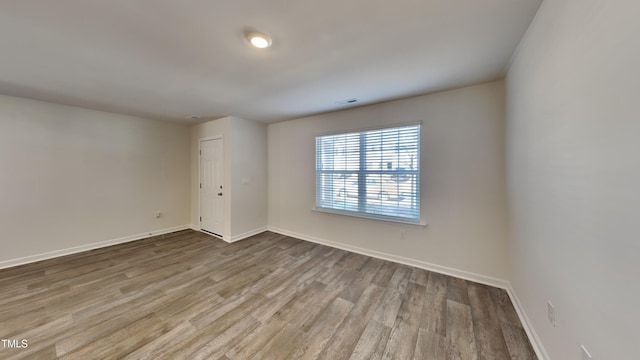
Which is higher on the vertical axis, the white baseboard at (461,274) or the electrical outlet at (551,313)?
the electrical outlet at (551,313)

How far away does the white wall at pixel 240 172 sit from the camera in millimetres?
3967

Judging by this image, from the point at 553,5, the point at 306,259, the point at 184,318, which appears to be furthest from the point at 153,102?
the point at 553,5

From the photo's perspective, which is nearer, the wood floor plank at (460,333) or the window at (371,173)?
the wood floor plank at (460,333)

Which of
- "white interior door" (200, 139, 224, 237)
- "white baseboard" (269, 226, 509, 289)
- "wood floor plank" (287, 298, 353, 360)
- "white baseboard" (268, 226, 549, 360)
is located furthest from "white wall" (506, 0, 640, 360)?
"white interior door" (200, 139, 224, 237)

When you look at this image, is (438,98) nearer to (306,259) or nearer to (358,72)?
(358,72)

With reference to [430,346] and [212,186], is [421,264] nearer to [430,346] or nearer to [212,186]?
[430,346]

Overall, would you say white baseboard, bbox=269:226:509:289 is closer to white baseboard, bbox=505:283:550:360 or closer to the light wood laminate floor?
the light wood laminate floor

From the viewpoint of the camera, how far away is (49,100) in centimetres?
303

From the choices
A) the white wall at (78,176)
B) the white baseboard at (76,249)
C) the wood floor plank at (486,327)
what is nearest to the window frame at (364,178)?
the wood floor plank at (486,327)

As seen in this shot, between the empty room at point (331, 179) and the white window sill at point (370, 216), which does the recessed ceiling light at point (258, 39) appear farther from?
the white window sill at point (370, 216)

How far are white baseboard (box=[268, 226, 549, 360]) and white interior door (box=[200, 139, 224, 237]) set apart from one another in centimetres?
139

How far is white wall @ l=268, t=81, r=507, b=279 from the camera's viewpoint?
2445mm

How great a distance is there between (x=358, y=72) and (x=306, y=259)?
2618mm

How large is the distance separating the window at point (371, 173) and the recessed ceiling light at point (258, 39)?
2055 millimetres
